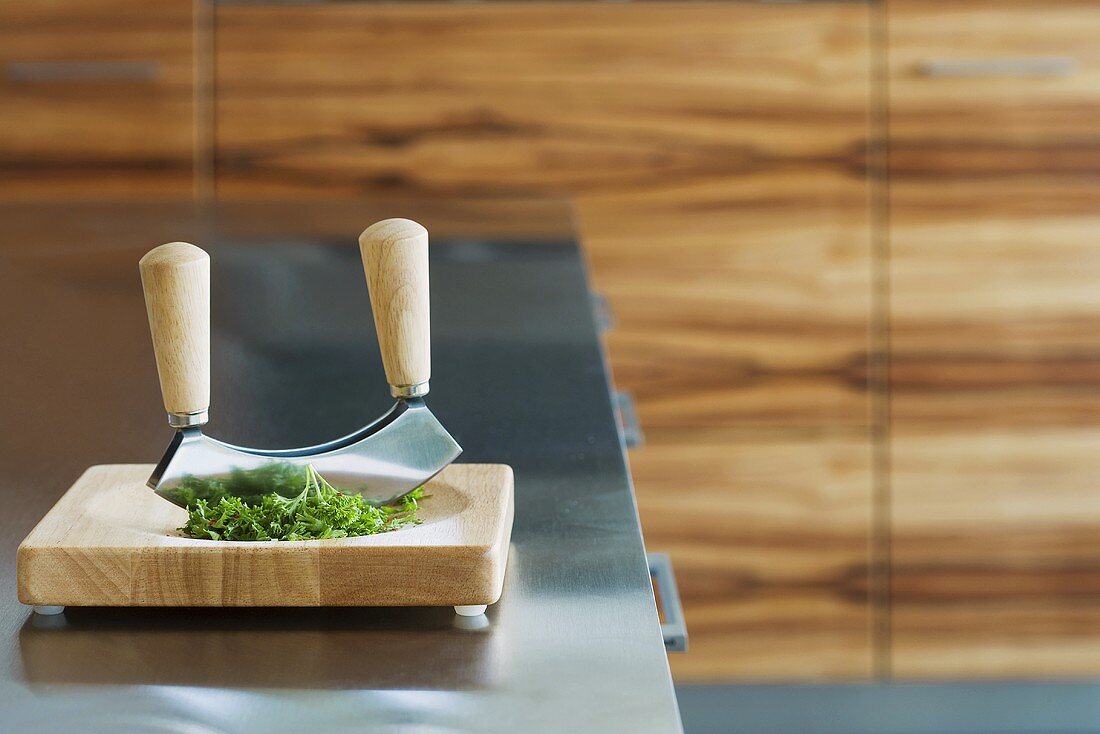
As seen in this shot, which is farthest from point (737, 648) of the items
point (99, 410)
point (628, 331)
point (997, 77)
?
point (99, 410)

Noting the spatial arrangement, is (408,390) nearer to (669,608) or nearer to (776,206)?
(669,608)

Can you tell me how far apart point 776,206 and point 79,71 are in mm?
1109

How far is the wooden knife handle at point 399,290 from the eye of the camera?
470mm

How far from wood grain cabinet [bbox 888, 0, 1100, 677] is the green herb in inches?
65.7

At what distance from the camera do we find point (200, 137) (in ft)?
6.50

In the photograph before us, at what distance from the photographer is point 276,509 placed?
1.50 ft

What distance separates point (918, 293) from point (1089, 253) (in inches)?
10.7

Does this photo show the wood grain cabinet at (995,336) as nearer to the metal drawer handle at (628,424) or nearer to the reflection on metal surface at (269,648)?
the metal drawer handle at (628,424)

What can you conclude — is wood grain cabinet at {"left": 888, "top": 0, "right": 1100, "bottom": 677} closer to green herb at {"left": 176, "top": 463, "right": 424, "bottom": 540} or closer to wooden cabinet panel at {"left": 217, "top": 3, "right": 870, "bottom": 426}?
wooden cabinet panel at {"left": 217, "top": 3, "right": 870, "bottom": 426}

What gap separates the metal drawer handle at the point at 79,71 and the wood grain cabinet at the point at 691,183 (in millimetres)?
122

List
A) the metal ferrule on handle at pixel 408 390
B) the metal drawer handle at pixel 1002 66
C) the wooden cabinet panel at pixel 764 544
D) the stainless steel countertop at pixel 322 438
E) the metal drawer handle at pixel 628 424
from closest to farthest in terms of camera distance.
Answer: the stainless steel countertop at pixel 322 438
the metal ferrule on handle at pixel 408 390
the metal drawer handle at pixel 628 424
the metal drawer handle at pixel 1002 66
the wooden cabinet panel at pixel 764 544

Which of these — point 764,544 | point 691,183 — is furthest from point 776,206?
point 764,544

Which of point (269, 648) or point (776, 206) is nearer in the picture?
point (269, 648)

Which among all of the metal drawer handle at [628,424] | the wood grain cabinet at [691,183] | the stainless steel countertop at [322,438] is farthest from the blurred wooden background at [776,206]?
the metal drawer handle at [628,424]
